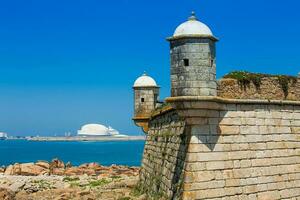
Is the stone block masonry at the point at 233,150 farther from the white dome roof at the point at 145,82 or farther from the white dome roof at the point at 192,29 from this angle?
the white dome roof at the point at 145,82

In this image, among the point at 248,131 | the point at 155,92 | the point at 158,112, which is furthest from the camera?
the point at 155,92

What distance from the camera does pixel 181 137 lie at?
48.7 ft

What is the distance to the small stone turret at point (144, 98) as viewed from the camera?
24.5 metres

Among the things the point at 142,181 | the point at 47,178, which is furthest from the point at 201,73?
the point at 47,178

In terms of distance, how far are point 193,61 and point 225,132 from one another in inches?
90.5

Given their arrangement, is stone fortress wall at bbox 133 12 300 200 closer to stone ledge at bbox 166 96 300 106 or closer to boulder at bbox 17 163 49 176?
stone ledge at bbox 166 96 300 106

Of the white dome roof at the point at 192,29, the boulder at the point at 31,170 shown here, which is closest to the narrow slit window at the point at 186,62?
the white dome roof at the point at 192,29

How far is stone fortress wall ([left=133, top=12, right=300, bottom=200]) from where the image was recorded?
13.2 m

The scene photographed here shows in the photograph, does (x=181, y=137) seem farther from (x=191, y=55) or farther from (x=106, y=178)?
(x=106, y=178)

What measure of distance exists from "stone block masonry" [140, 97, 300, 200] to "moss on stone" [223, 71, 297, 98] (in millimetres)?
624

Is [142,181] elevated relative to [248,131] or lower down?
lower down

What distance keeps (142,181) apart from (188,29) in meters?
10.9

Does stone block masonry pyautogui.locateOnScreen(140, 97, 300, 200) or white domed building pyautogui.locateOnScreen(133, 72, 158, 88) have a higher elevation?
white domed building pyautogui.locateOnScreen(133, 72, 158, 88)

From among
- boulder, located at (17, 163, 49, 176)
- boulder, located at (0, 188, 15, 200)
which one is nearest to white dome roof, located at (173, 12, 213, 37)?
boulder, located at (0, 188, 15, 200)
